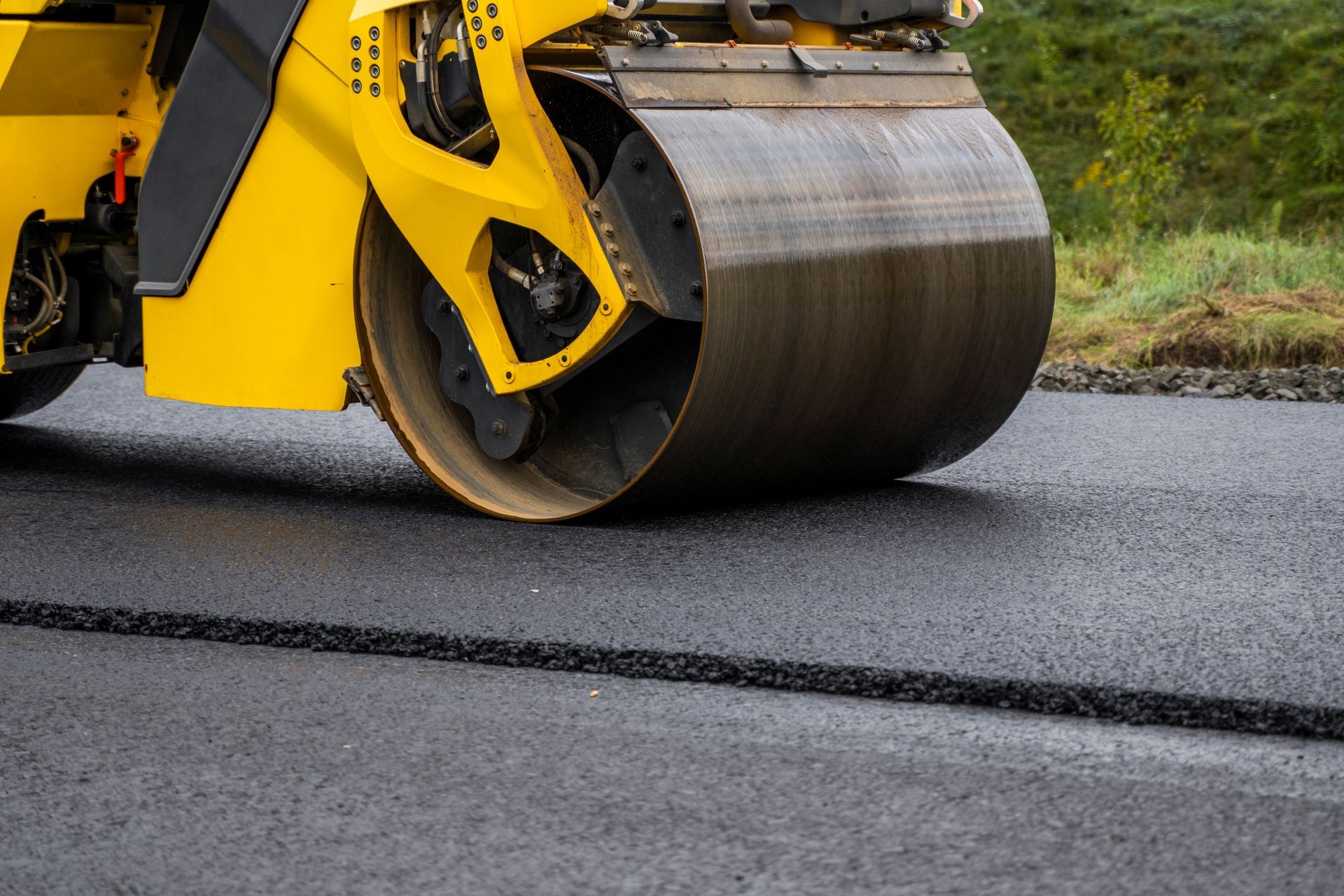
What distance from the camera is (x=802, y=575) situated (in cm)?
369

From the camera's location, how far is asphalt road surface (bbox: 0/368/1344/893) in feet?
7.75

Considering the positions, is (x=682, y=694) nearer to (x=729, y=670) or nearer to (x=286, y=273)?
(x=729, y=670)

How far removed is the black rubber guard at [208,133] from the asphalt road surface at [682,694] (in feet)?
2.19

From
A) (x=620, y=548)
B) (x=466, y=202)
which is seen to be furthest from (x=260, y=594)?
(x=466, y=202)

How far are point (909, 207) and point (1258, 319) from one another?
13.4ft

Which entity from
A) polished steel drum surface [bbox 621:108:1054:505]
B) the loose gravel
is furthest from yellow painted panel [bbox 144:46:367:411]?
the loose gravel

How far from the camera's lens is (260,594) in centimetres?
358

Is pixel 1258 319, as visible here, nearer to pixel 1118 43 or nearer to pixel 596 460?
pixel 596 460

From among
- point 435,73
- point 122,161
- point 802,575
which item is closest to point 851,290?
point 802,575

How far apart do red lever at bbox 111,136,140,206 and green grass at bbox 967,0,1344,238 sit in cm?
733

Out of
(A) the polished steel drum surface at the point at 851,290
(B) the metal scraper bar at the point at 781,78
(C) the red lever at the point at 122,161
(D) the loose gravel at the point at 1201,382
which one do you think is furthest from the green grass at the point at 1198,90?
(C) the red lever at the point at 122,161

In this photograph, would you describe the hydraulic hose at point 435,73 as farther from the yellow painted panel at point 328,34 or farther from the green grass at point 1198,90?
the green grass at point 1198,90

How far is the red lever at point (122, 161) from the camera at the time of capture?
4.98 metres

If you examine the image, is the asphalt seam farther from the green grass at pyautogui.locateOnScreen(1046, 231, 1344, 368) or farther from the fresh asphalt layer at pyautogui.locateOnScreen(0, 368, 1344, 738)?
the green grass at pyautogui.locateOnScreen(1046, 231, 1344, 368)
